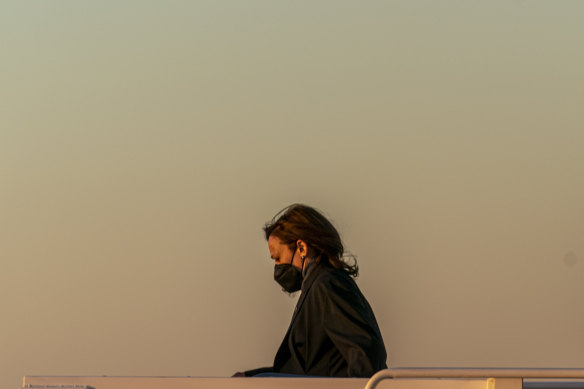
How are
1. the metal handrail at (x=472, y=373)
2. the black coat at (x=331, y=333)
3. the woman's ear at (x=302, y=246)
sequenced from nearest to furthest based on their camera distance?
the metal handrail at (x=472, y=373)
the black coat at (x=331, y=333)
the woman's ear at (x=302, y=246)

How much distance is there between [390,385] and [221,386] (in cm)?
77

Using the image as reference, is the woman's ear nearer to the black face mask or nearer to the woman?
the woman

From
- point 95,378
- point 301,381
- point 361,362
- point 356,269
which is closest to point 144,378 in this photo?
point 95,378

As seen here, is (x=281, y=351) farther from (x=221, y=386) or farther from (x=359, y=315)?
(x=221, y=386)

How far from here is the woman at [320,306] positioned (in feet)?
19.3

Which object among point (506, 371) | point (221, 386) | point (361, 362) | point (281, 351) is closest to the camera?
point (506, 371)

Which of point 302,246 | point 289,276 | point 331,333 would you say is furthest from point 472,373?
point 289,276

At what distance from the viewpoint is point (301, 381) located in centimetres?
529

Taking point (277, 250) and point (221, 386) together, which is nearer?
point (221, 386)

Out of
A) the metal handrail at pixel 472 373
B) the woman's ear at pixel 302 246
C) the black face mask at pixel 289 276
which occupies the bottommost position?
the metal handrail at pixel 472 373

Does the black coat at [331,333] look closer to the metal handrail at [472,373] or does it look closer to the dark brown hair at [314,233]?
the dark brown hair at [314,233]

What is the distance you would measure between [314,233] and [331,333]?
663mm

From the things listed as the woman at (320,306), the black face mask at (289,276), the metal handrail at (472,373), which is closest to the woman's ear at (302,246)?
the woman at (320,306)

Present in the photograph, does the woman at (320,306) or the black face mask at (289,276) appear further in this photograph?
Answer: the black face mask at (289,276)
